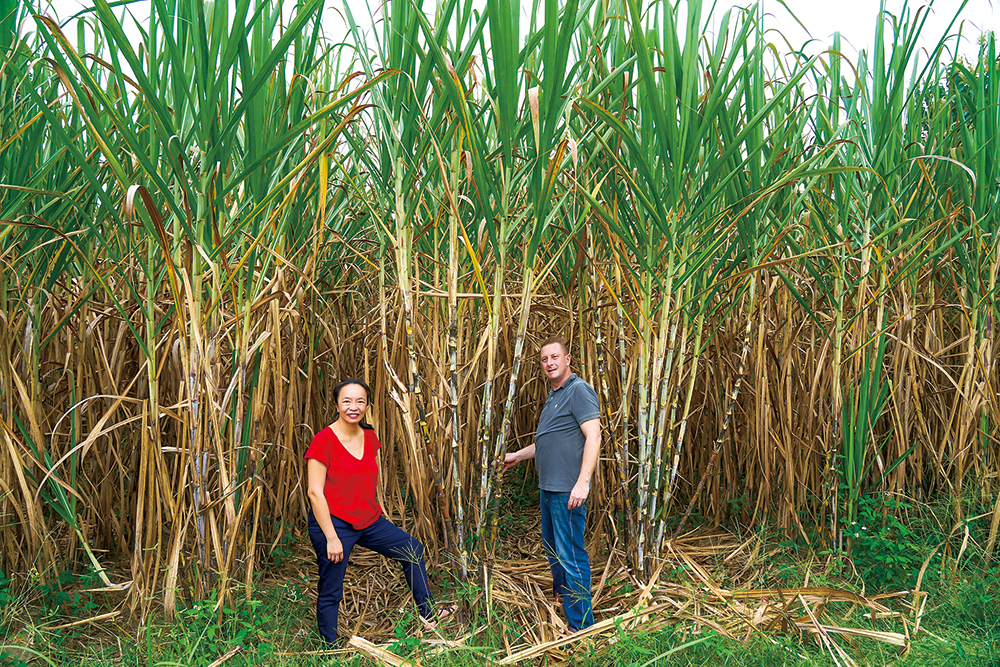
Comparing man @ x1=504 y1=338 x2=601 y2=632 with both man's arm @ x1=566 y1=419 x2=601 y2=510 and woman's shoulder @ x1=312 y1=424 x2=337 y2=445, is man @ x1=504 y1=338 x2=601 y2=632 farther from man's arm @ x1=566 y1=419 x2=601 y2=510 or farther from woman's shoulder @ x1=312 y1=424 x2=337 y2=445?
woman's shoulder @ x1=312 y1=424 x2=337 y2=445

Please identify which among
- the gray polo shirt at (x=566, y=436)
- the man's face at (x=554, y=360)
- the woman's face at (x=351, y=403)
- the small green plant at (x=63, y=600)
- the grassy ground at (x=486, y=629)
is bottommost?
the grassy ground at (x=486, y=629)

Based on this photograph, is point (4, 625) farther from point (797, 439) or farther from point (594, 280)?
point (797, 439)

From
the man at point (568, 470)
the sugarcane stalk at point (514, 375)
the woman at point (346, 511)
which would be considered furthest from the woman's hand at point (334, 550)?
the man at point (568, 470)

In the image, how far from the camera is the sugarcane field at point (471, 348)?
1731 millimetres

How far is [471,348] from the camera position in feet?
7.47

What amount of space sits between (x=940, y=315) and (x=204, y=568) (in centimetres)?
297

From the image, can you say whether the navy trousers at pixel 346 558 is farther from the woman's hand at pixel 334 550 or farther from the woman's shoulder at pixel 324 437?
the woman's shoulder at pixel 324 437

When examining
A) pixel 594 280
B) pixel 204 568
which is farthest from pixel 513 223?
pixel 204 568

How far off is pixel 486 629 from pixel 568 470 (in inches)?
21.3

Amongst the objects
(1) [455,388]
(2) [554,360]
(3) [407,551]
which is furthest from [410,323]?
(3) [407,551]

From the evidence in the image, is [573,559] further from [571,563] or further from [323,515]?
[323,515]

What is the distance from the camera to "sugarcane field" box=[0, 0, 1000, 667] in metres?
1.73

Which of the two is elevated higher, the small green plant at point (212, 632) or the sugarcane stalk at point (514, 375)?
the sugarcane stalk at point (514, 375)

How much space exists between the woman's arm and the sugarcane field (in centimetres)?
1
